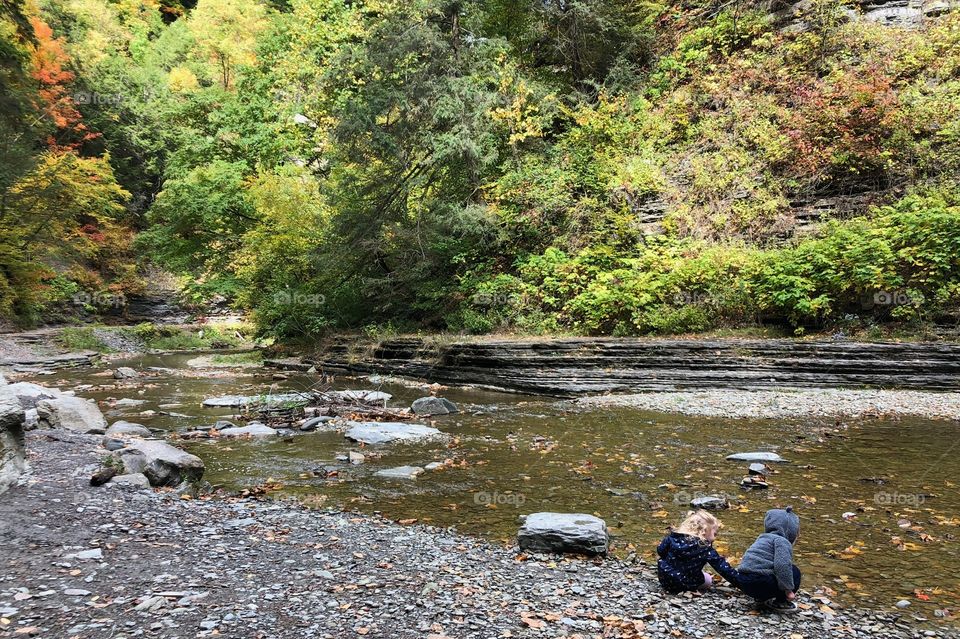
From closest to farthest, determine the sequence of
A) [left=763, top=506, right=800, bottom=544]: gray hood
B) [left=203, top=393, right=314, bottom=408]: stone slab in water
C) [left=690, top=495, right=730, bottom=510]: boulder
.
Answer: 1. [left=763, top=506, right=800, bottom=544]: gray hood
2. [left=690, top=495, right=730, bottom=510]: boulder
3. [left=203, top=393, right=314, bottom=408]: stone slab in water

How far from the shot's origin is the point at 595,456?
7.59m

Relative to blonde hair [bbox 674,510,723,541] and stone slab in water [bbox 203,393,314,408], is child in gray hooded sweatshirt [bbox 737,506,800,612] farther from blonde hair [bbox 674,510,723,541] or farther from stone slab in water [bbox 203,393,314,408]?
stone slab in water [bbox 203,393,314,408]

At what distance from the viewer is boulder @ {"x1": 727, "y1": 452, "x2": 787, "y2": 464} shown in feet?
22.5

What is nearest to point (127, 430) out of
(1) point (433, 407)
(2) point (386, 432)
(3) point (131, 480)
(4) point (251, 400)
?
(4) point (251, 400)

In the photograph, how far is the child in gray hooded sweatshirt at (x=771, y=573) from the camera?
3.55 meters

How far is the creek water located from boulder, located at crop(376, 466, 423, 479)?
0.15 m

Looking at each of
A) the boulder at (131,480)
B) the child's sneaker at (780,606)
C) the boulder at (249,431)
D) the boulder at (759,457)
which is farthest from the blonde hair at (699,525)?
the boulder at (249,431)

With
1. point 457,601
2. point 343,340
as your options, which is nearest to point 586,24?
point 343,340

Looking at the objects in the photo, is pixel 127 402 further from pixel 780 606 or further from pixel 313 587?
pixel 780 606

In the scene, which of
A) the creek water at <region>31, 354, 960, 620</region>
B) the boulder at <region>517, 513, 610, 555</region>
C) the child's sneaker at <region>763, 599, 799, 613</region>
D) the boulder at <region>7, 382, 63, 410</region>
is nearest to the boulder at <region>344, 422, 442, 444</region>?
the creek water at <region>31, 354, 960, 620</region>

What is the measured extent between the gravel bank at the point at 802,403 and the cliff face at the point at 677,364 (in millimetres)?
448

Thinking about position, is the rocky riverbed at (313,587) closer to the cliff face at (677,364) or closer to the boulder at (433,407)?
the boulder at (433,407)

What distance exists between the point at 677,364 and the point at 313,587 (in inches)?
403

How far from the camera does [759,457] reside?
22.9ft
